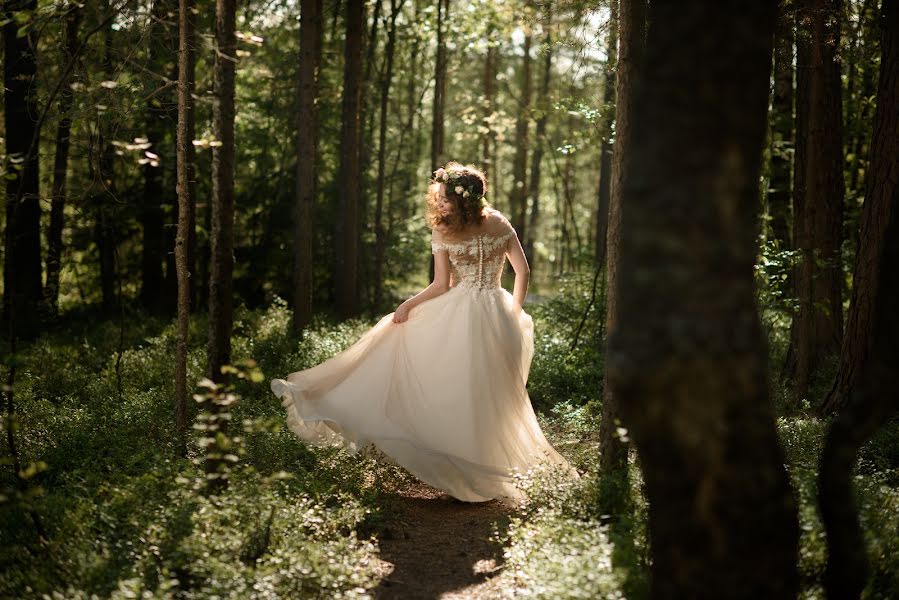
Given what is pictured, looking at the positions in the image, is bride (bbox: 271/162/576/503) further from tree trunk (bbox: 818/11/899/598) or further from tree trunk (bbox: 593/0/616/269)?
tree trunk (bbox: 818/11/899/598)

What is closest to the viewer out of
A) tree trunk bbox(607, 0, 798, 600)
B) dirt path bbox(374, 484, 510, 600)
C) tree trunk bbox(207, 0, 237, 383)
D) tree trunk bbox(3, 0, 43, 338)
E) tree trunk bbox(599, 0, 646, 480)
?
tree trunk bbox(607, 0, 798, 600)

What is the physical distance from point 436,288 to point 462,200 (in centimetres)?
89

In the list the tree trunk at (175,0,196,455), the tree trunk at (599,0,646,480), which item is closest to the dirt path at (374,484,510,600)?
the tree trunk at (599,0,646,480)

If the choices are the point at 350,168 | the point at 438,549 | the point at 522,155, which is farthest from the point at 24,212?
the point at 522,155

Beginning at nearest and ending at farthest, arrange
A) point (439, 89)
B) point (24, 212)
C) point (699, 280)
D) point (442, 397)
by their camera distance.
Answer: point (699, 280), point (442, 397), point (24, 212), point (439, 89)

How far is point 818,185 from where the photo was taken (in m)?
9.62

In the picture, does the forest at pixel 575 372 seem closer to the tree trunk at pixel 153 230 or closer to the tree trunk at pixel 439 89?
the tree trunk at pixel 153 230

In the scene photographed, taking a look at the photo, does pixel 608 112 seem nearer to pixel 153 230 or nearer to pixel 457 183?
pixel 457 183

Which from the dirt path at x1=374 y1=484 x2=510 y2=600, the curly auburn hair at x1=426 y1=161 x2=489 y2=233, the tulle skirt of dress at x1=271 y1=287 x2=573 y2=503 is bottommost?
the dirt path at x1=374 y1=484 x2=510 y2=600

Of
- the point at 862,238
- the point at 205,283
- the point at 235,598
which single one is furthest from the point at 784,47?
the point at 205,283

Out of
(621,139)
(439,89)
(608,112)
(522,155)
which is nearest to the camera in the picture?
(621,139)

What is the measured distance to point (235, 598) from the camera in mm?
4184

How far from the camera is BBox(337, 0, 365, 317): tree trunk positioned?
14.9m

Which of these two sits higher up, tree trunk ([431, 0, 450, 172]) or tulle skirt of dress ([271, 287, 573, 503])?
tree trunk ([431, 0, 450, 172])
